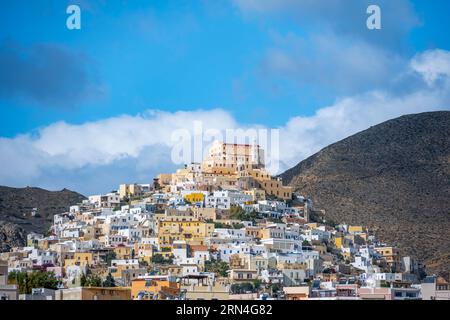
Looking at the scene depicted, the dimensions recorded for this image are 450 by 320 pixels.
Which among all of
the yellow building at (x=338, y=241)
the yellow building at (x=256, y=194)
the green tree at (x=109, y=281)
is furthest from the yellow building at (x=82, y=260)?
the yellow building at (x=338, y=241)

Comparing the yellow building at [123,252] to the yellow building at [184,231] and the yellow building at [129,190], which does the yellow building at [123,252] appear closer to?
the yellow building at [184,231]

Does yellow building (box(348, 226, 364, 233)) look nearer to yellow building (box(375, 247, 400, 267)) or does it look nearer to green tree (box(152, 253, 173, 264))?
yellow building (box(375, 247, 400, 267))

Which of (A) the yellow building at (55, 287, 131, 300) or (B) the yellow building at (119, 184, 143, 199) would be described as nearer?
Result: (A) the yellow building at (55, 287, 131, 300)

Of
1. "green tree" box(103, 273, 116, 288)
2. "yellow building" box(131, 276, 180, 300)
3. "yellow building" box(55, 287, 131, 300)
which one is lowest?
"yellow building" box(55, 287, 131, 300)

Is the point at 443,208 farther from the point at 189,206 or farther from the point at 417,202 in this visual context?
the point at 189,206

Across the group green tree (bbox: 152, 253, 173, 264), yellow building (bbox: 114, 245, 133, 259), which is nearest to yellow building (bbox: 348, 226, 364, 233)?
green tree (bbox: 152, 253, 173, 264)

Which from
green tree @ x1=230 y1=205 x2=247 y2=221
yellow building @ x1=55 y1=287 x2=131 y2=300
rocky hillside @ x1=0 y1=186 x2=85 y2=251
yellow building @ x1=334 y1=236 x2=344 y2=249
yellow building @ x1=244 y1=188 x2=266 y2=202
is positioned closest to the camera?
yellow building @ x1=55 y1=287 x2=131 y2=300

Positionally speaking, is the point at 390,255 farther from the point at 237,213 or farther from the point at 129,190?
the point at 129,190
